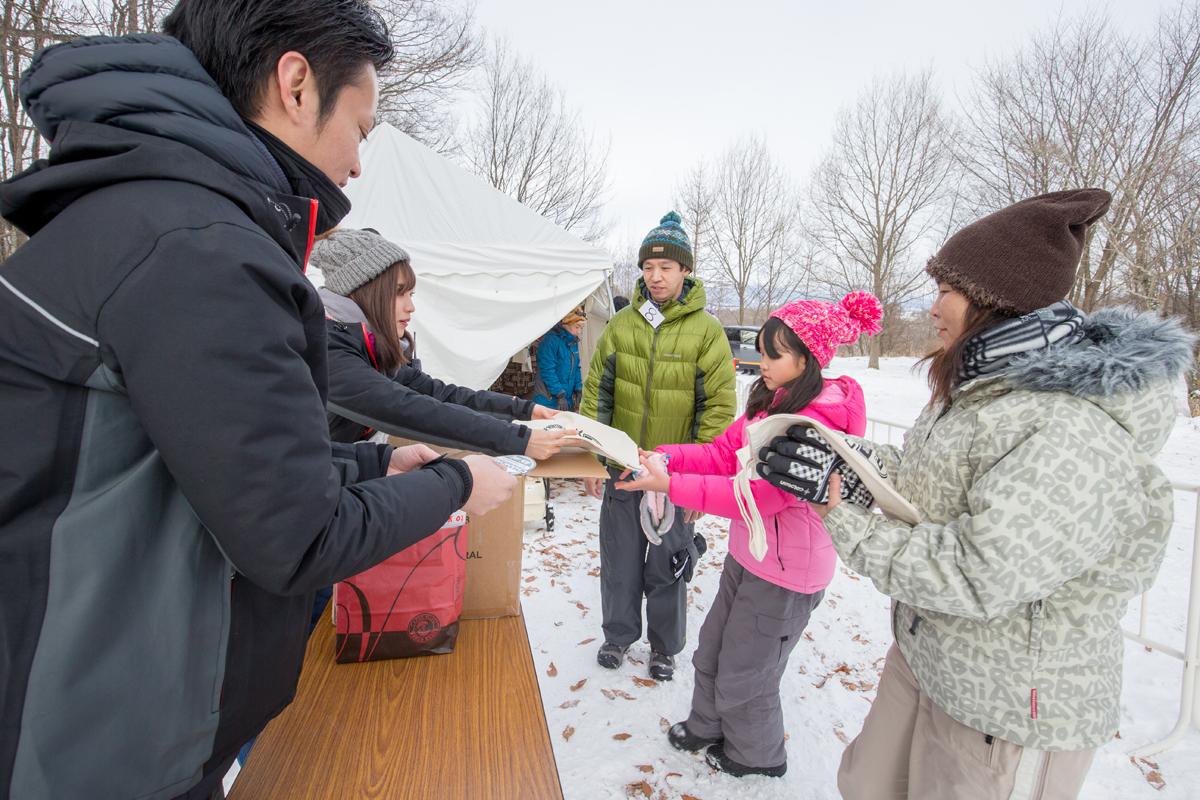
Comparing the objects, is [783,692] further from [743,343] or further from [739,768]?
[743,343]

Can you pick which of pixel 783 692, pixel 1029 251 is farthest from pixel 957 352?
pixel 783 692

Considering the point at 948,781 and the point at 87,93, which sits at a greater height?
the point at 87,93

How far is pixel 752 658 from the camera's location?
2.30m

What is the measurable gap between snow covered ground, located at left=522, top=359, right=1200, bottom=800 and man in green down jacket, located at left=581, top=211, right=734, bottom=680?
0.26 metres

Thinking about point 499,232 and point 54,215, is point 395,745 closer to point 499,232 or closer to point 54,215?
point 54,215

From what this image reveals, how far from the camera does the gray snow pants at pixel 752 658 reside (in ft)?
7.46

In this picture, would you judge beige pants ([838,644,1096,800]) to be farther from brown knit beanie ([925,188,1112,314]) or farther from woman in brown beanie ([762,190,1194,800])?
brown knit beanie ([925,188,1112,314])

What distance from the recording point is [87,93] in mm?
732

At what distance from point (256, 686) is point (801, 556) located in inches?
75.8

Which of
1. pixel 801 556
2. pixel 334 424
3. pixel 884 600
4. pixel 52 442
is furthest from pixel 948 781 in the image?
pixel 884 600

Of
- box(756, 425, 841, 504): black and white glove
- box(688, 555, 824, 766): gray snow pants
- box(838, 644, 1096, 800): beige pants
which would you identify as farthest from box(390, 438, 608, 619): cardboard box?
box(838, 644, 1096, 800): beige pants

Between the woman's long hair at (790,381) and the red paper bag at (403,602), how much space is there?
1.36m

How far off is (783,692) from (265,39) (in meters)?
3.45

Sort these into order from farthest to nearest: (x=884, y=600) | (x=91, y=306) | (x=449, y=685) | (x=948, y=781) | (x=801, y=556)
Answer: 1. (x=884, y=600)
2. (x=801, y=556)
3. (x=449, y=685)
4. (x=948, y=781)
5. (x=91, y=306)
